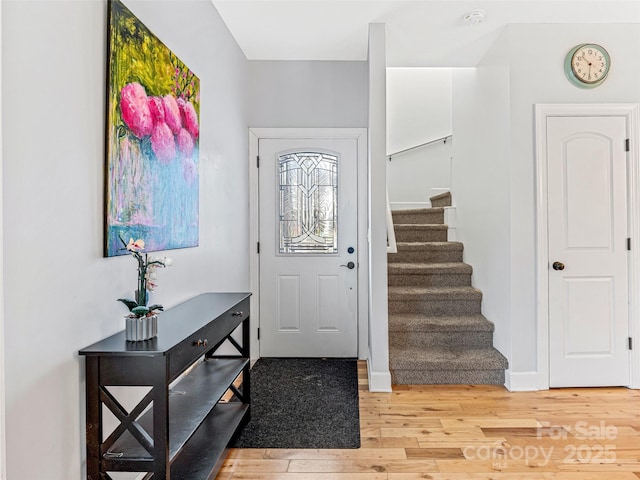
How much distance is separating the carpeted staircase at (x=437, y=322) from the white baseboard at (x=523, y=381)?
0.10 meters

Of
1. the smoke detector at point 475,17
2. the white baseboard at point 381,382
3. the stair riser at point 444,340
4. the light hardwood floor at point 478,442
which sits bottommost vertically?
the light hardwood floor at point 478,442

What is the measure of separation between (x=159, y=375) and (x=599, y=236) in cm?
312

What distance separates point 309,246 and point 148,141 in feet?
7.29

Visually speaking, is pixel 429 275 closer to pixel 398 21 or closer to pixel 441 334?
pixel 441 334

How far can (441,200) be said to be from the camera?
5371 millimetres

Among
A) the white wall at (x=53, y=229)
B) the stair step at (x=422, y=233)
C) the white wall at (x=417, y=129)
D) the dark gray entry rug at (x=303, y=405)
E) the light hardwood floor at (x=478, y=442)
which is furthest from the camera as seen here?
the white wall at (x=417, y=129)

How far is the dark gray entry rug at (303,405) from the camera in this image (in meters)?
2.50

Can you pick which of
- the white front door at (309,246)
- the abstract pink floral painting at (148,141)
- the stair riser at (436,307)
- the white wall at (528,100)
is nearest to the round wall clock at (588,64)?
the white wall at (528,100)

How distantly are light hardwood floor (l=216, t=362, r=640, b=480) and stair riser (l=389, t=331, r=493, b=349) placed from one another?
0.48 meters

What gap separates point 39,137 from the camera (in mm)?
1336

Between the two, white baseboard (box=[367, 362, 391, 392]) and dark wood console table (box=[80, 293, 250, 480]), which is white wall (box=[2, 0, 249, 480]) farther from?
white baseboard (box=[367, 362, 391, 392])

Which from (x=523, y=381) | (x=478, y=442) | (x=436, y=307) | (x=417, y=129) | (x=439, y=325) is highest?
(x=417, y=129)

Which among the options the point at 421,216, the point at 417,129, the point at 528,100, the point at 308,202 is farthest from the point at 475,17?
the point at 417,129

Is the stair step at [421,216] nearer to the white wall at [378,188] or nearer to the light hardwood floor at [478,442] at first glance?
the white wall at [378,188]
